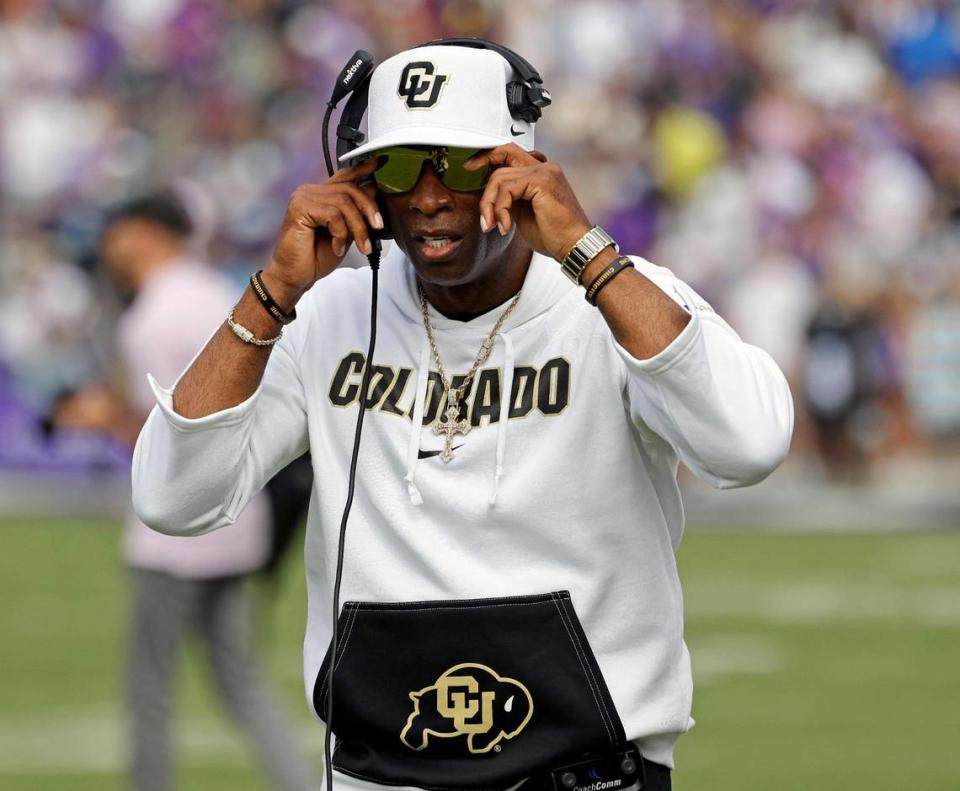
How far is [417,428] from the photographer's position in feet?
11.1

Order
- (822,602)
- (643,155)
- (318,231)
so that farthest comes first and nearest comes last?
1. (643,155)
2. (822,602)
3. (318,231)

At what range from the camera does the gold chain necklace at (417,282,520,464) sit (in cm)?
337

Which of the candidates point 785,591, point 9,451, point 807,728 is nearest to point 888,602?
point 785,591

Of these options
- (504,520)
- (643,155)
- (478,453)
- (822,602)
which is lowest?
(504,520)

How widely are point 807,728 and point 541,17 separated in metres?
11.5

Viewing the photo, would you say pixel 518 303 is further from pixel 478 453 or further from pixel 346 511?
pixel 346 511

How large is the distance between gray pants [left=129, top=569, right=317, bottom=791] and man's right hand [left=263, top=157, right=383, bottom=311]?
122 inches

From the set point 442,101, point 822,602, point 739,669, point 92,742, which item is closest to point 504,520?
point 442,101

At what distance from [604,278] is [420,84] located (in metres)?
0.48

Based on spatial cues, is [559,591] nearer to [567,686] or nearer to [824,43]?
[567,686]

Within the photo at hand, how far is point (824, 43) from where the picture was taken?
18.9m

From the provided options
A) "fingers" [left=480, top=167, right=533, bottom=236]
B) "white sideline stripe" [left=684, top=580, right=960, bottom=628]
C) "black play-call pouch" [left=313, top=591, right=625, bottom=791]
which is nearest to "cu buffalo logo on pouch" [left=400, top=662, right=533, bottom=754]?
"black play-call pouch" [left=313, top=591, right=625, bottom=791]

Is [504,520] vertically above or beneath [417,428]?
beneath

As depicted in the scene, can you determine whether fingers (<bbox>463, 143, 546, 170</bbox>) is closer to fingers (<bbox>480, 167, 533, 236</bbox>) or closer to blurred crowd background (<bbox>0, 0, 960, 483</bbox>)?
fingers (<bbox>480, 167, 533, 236</bbox>)
